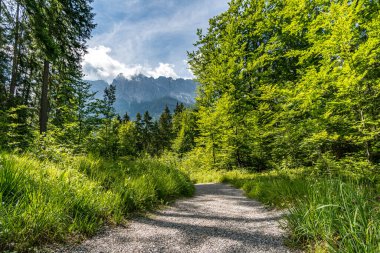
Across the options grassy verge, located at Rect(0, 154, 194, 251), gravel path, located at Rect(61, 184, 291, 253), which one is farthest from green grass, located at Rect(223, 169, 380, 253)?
grassy verge, located at Rect(0, 154, 194, 251)

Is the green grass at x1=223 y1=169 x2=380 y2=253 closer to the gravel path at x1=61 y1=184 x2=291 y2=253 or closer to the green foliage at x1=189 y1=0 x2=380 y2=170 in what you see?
the gravel path at x1=61 y1=184 x2=291 y2=253

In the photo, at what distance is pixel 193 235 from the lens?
9.68 ft

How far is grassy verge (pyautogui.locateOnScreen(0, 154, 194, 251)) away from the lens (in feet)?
7.07

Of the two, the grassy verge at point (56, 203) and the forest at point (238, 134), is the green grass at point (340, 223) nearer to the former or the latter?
the forest at point (238, 134)

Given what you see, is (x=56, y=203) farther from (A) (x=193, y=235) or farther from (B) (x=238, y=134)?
(B) (x=238, y=134)

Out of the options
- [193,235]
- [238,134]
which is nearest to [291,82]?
[238,134]

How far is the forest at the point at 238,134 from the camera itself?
247 cm

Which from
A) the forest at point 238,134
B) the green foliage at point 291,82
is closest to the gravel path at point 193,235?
the forest at point 238,134

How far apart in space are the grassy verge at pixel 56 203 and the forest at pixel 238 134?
17 mm

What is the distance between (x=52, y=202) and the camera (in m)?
2.58

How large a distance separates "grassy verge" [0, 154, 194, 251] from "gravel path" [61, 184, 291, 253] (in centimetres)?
32

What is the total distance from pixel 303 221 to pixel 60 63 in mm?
14226

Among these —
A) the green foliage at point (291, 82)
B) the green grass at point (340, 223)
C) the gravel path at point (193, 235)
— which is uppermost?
the green foliage at point (291, 82)

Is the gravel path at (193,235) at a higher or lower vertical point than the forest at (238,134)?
lower
